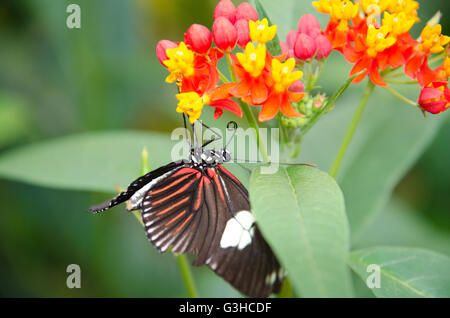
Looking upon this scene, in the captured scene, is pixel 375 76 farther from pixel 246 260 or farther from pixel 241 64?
pixel 246 260

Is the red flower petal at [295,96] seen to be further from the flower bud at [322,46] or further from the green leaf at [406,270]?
the green leaf at [406,270]

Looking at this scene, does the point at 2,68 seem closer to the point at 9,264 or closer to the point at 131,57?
the point at 131,57

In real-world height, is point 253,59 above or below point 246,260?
above

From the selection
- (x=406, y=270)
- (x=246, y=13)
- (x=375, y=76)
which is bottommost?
(x=406, y=270)

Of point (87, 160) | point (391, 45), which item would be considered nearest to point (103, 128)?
point (87, 160)

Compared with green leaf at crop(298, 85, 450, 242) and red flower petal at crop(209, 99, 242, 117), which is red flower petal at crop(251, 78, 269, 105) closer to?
red flower petal at crop(209, 99, 242, 117)

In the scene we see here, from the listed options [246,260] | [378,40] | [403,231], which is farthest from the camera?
[403,231]

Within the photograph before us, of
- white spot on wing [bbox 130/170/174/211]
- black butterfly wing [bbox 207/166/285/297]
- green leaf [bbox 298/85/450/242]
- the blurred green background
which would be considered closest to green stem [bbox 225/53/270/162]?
black butterfly wing [bbox 207/166/285/297]
